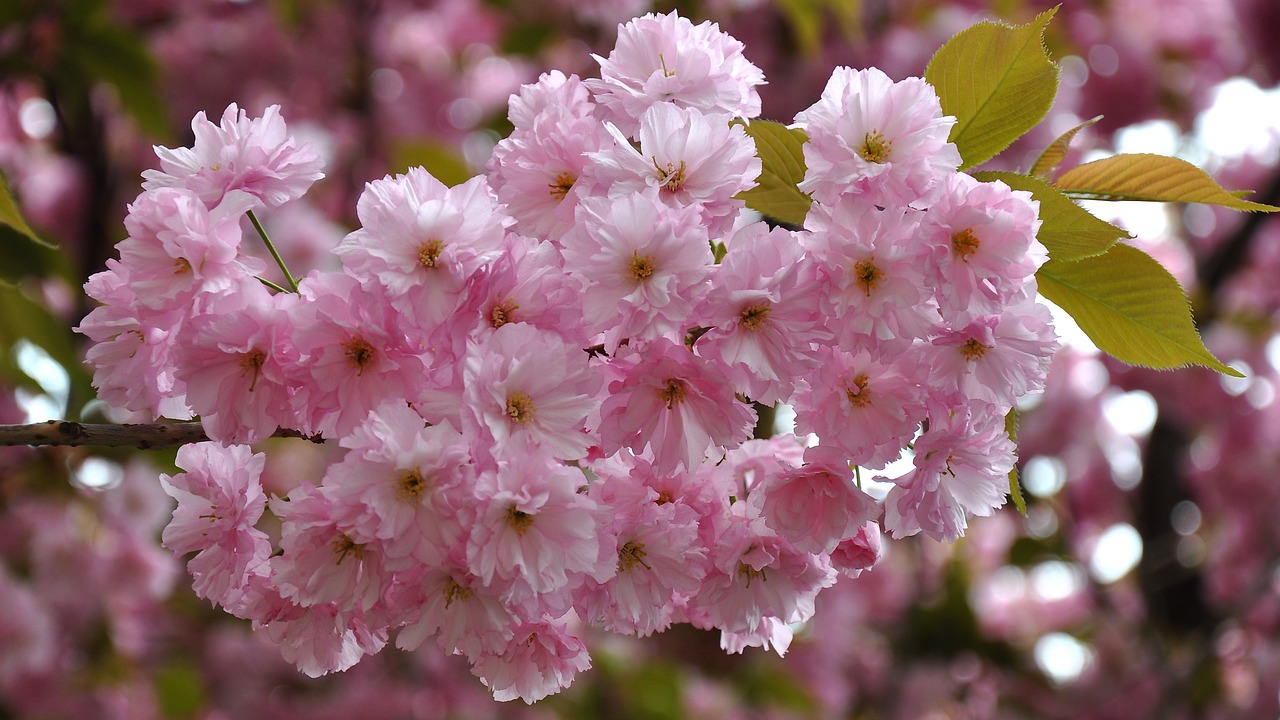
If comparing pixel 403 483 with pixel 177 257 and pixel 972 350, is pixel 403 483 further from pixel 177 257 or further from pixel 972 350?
pixel 972 350

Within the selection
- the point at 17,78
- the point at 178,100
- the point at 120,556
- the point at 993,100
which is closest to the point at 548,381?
the point at 993,100

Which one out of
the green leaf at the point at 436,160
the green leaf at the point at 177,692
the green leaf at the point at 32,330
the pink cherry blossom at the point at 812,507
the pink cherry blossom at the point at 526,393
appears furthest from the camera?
the green leaf at the point at 177,692

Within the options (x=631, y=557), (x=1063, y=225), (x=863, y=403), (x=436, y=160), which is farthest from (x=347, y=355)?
(x=436, y=160)

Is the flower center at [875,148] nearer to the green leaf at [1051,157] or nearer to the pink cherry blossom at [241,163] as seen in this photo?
the green leaf at [1051,157]

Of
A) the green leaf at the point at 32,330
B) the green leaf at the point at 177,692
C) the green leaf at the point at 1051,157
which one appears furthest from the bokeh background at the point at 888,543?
the green leaf at the point at 1051,157

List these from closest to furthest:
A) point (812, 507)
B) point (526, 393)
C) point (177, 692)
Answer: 1. point (526, 393)
2. point (812, 507)
3. point (177, 692)

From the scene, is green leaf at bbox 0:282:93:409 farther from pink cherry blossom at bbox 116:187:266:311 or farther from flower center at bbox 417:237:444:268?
flower center at bbox 417:237:444:268
